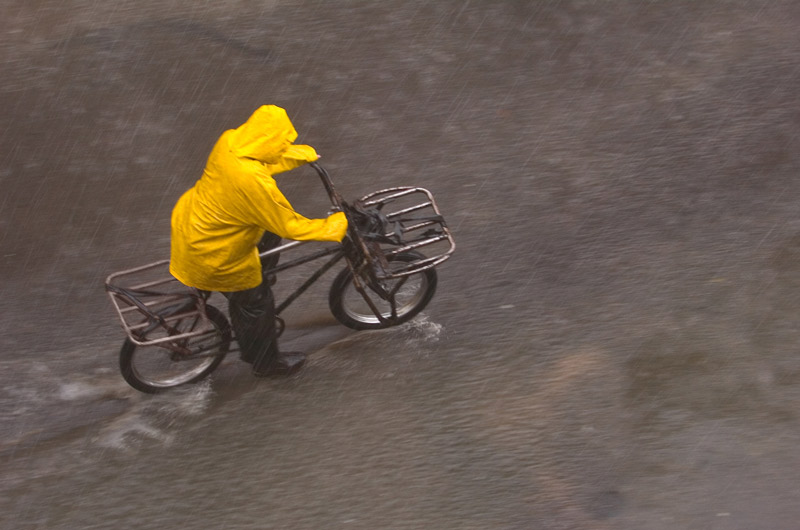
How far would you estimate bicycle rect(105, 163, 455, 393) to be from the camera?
444 cm

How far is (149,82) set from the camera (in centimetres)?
750

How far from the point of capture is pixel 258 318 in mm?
4652

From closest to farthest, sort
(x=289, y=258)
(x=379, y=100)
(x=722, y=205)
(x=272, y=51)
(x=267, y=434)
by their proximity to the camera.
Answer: (x=267, y=434) → (x=289, y=258) → (x=722, y=205) → (x=379, y=100) → (x=272, y=51)

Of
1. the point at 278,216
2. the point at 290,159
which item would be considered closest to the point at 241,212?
the point at 278,216

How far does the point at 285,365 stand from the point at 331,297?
1.72 ft

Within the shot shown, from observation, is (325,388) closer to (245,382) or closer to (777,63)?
(245,382)

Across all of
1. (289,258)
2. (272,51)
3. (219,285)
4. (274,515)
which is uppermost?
(272,51)

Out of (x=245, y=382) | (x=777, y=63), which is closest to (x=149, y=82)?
(x=245, y=382)

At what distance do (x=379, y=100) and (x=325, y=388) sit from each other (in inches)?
135

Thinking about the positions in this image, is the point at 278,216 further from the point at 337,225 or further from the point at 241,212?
the point at 337,225

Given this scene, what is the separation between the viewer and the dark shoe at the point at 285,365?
491 cm

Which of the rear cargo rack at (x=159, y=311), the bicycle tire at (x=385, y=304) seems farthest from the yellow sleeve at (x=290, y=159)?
the bicycle tire at (x=385, y=304)

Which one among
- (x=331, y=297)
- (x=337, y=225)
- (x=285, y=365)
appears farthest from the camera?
(x=331, y=297)

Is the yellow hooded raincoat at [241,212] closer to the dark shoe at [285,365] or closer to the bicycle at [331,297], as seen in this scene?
the bicycle at [331,297]
